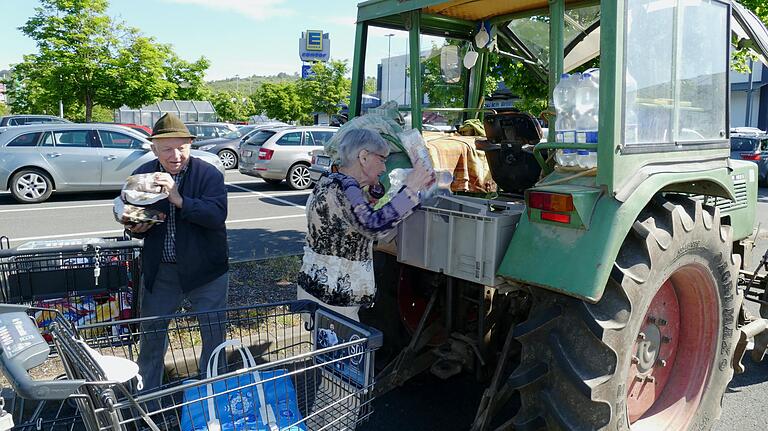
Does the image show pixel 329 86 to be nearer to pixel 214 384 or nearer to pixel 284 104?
pixel 284 104

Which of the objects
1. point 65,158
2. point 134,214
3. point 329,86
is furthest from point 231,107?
point 134,214

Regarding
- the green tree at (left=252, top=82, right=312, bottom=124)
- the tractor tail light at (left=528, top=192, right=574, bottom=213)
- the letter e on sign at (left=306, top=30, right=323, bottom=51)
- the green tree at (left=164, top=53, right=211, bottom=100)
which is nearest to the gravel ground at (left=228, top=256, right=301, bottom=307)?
the tractor tail light at (left=528, top=192, right=574, bottom=213)

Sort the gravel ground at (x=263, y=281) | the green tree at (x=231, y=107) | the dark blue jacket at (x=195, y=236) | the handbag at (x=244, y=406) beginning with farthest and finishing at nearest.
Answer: the green tree at (x=231, y=107) → the gravel ground at (x=263, y=281) → the dark blue jacket at (x=195, y=236) → the handbag at (x=244, y=406)

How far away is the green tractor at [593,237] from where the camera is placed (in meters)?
2.62

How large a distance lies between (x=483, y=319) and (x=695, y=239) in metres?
1.25

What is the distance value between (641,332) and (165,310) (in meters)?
2.73

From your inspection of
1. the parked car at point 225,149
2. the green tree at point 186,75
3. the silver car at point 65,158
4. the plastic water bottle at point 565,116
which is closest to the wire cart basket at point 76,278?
the plastic water bottle at point 565,116

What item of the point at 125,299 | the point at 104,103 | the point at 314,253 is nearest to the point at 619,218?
the point at 314,253

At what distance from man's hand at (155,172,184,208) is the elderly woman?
0.76 meters

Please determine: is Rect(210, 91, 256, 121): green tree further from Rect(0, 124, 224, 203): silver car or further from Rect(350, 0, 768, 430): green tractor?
Rect(350, 0, 768, 430): green tractor

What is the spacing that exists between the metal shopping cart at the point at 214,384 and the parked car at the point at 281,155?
13178 mm

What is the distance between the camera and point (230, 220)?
1133 centimetres

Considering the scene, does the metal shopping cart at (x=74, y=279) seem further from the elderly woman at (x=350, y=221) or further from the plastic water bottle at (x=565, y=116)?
the plastic water bottle at (x=565, y=116)

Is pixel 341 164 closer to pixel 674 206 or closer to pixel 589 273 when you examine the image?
pixel 589 273
